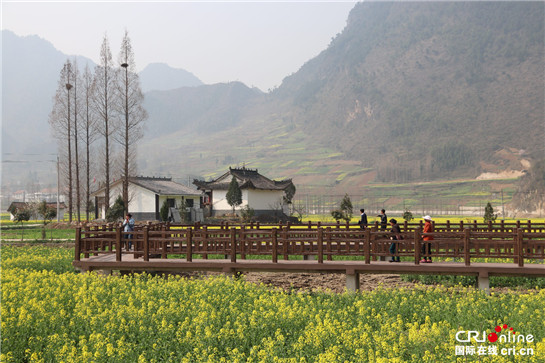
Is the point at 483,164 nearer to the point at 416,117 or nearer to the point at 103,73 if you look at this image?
the point at 416,117

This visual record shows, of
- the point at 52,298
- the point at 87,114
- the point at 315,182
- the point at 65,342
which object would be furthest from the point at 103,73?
the point at 315,182

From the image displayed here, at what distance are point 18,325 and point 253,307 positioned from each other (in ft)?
17.2

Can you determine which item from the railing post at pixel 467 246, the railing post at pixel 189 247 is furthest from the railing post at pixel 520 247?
the railing post at pixel 189 247

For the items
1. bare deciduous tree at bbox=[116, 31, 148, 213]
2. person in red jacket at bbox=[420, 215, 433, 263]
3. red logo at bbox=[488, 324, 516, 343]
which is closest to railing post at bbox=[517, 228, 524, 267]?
person in red jacket at bbox=[420, 215, 433, 263]

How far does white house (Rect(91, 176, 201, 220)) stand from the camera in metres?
53.7

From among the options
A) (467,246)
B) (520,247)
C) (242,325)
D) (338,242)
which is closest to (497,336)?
(242,325)

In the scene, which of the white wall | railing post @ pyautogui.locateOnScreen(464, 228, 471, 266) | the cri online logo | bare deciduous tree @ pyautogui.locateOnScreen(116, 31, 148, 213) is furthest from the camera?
the white wall

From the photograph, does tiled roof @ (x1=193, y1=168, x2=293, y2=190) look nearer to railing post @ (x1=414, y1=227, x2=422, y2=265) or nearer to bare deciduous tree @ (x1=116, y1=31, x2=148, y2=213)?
bare deciduous tree @ (x1=116, y1=31, x2=148, y2=213)

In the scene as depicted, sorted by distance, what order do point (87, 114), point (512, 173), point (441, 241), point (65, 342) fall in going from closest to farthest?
1. point (65, 342)
2. point (441, 241)
3. point (87, 114)
4. point (512, 173)

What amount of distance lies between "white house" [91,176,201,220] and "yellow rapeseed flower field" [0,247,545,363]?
3815cm

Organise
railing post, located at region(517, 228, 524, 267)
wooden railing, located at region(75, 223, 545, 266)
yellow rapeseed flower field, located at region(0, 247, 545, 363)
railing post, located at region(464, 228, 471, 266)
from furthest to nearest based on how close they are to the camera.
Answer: wooden railing, located at region(75, 223, 545, 266), railing post, located at region(464, 228, 471, 266), railing post, located at region(517, 228, 524, 267), yellow rapeseed flower field, located at region(0, 247, 545, 363)

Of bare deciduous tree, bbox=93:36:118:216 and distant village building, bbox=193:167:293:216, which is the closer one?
bare deciduous tree, bbox=93:36:118:216

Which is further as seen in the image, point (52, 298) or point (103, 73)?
point (103, 73)

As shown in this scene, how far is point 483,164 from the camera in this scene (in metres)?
157
